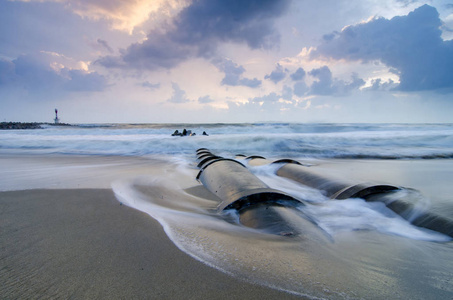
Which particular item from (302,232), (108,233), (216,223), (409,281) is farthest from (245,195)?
(409,281)

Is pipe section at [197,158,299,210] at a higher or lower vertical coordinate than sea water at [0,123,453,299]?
higher

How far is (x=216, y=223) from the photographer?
1947 mm

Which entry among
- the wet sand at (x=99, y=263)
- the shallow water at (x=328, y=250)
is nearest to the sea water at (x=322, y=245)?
the shallow water at (x=328, y=250)

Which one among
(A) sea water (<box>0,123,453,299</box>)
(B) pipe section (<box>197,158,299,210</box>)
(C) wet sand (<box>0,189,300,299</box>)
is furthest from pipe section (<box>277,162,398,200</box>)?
(C) wet sand (<box>0,189,300,299</box>)

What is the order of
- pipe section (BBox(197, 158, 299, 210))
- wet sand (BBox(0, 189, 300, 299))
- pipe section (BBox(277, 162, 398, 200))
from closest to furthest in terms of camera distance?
1. wet sand (BBox(0, 189, 300, 299))
2. pipe section (BBox(197, 158, 299, 210))
3. pipe section (BBox(277, 162, 398, 200))

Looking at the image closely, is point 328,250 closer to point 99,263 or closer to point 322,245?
point 322,245

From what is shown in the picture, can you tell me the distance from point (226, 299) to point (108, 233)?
1019 millimetres

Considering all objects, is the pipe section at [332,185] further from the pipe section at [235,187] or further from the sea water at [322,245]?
the pipe section at [235,187]

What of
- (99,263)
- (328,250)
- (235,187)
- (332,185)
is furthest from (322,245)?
(332,185)

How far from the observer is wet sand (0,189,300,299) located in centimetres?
106

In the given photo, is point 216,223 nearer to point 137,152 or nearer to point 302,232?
point 302,232

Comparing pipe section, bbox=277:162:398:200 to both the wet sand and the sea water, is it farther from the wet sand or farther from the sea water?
the wet sand

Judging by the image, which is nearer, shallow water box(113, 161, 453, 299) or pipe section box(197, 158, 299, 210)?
shallow water box(113, 161, 453, 299)

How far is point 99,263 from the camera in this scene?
1263 millimetres
